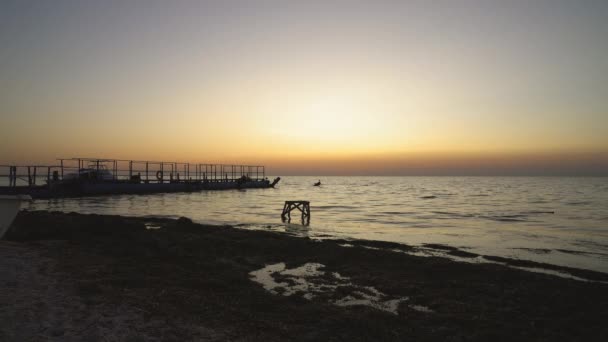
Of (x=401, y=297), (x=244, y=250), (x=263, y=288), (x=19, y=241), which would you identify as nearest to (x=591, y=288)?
(x=401, y=297)

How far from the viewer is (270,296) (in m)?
9.30

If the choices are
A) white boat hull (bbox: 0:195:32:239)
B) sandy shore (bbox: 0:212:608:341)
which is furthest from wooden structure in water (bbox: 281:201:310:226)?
white boat hull (bbox: 0:195:32:239)

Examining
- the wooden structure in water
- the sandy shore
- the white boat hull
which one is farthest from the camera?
A: the wooden structure in water

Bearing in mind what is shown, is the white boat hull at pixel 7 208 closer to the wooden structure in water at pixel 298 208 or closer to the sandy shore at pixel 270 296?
the sandy shore at pixel 270 296

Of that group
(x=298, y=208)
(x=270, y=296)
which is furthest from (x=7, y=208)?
(x=298, y=208)

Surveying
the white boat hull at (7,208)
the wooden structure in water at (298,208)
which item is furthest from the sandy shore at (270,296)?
the wooden structure in water at (298,208)

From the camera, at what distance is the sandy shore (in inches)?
273

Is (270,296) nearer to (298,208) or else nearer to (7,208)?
(7,208)

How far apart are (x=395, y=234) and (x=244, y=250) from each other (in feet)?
36.9

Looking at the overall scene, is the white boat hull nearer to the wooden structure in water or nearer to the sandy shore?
the sandy shore

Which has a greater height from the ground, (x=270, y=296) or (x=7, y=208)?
(x=7, y=208)

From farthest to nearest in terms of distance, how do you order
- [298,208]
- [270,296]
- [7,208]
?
[298,208] < [7,208] < [270,296]

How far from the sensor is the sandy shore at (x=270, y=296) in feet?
22.8

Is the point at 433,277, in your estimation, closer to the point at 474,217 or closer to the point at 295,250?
the point at 295,250
